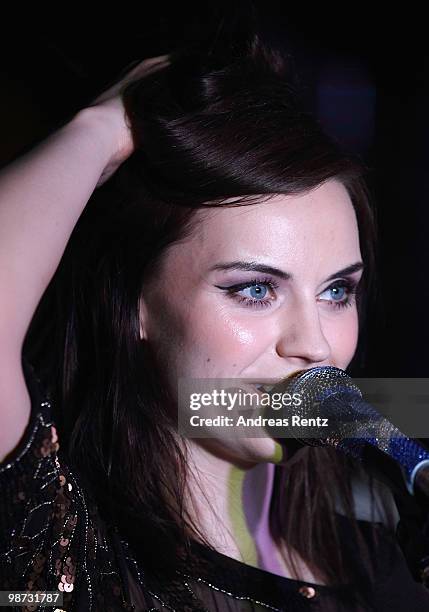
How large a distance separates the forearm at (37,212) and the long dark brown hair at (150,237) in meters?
0.19

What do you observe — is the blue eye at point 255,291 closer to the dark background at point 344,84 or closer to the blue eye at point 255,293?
the blue eye at point 255,293

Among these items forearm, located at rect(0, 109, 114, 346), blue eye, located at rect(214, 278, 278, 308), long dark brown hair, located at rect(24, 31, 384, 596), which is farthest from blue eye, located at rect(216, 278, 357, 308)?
forearm, located at rect(0, 109, 114, 346)

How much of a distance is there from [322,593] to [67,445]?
2.01 feet

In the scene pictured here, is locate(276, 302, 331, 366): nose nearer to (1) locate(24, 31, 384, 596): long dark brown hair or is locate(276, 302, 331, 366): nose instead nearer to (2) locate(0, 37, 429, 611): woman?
(2) locate(0, 37, 429, 611): woman

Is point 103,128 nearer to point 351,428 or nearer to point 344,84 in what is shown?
point 351,428

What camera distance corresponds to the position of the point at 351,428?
838 millimetres

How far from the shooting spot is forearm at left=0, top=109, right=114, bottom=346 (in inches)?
34.7

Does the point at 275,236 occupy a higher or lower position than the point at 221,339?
higher

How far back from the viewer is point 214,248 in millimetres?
1206

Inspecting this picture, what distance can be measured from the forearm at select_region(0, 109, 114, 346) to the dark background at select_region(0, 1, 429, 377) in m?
0.52

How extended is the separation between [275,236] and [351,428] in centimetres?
45

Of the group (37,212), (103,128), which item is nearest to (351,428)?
(37,212)

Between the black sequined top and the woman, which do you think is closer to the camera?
the black sequined top

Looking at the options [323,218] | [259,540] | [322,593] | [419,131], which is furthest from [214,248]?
[419,131]
